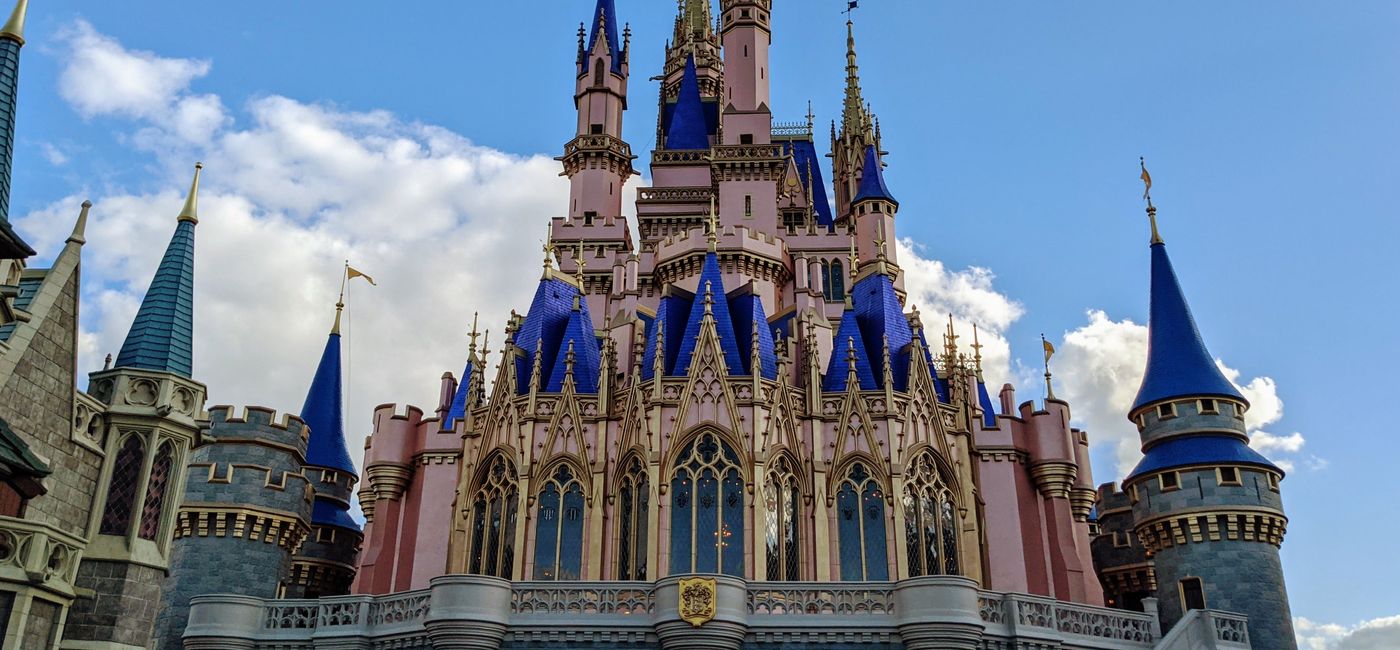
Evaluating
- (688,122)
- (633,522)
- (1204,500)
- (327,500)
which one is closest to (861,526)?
(633,522)

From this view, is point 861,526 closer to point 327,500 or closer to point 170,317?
point 170,317

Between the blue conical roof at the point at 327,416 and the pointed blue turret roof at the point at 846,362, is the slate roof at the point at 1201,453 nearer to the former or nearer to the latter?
the pointed blue turret roof at the point at 846,362

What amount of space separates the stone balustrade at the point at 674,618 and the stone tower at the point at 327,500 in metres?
11.6

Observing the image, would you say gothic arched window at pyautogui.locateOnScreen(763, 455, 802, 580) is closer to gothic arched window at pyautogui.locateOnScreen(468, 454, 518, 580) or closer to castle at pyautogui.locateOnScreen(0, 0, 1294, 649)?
→ castle at pyautogui.locateOnScreen(0, 0, 1294, 649)

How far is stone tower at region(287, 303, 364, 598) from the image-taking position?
3584cm

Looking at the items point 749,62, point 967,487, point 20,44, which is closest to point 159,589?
point 20,44

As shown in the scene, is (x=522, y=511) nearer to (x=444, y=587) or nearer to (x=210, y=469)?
(x=444, y=587)

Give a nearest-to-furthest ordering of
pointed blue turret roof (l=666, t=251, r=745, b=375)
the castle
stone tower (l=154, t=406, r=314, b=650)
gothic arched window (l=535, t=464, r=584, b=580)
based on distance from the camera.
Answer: the castle
gothic arched window (l=535, t=464, r=584, b=580)
stone tower (l=154, t=406, r=314, b=650)
pointed blue turret roof (l=666, t=251, r=745, b=375)

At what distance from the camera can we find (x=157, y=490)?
1803 cm

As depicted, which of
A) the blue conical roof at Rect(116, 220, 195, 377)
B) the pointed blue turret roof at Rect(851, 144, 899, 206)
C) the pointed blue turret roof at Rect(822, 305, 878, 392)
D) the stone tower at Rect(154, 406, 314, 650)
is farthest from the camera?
the pointed blue turret roof at Rect(851, 144, 899, 206)

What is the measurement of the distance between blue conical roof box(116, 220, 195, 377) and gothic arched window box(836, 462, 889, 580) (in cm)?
1559

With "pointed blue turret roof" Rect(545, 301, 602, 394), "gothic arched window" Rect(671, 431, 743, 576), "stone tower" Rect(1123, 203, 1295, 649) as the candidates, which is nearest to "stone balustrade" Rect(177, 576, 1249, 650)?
"gothic arched window" Rect(671, 431, 743, 576)

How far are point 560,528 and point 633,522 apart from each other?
1.90 meters

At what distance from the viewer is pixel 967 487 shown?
29312 mm
